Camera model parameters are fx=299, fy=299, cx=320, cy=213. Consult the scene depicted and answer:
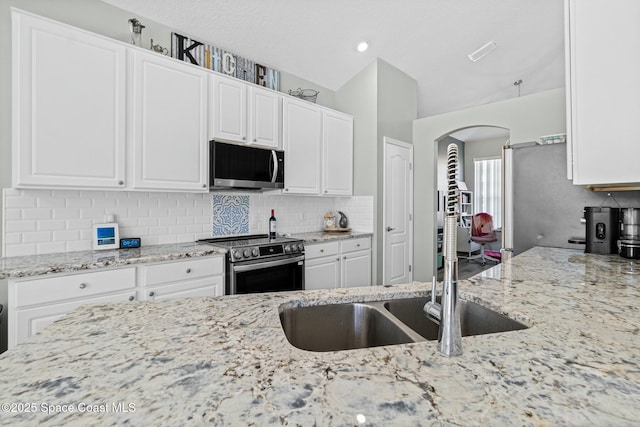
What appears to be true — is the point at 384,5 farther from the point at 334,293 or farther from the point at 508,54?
the point at 334,293

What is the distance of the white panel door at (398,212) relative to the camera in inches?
159

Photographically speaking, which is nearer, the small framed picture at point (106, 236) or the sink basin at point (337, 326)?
the sink basin at point (337, 326)

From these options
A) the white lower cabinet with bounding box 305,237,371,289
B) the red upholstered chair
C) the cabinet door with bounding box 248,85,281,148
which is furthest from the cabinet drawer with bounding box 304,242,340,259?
the red upholstered chair

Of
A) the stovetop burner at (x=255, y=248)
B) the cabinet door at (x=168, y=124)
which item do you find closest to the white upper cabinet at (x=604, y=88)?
the stovetop burner at (x=255, y=248)

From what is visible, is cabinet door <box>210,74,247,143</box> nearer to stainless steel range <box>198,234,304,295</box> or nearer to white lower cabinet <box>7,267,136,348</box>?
stainless steel range <box>198,234,304,295</box>

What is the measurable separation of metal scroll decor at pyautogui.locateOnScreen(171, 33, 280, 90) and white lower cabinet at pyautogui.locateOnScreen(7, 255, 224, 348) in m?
1.94

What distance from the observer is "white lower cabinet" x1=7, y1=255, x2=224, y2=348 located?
166 centimetres

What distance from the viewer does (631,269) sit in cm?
164

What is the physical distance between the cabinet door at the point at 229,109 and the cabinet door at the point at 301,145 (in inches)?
19.8

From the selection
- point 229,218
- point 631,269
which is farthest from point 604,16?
point 229,218

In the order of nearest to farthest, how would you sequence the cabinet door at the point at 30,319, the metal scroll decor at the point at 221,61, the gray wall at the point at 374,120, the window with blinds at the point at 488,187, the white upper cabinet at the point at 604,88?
the white upper cabinet at the point at 604,88 < the cabinet door at the point at 30,319 < the metal scroll decor at the point at 221,61 < the gray wall at the point at 374,120 < the window with blinds at the point at 488,187

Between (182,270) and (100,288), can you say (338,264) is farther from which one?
(100,288)

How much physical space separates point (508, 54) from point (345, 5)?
2.38 meters

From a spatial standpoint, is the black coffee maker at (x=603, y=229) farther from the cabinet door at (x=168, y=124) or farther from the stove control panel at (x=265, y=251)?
the cabinet door at (x=168, y=124)
